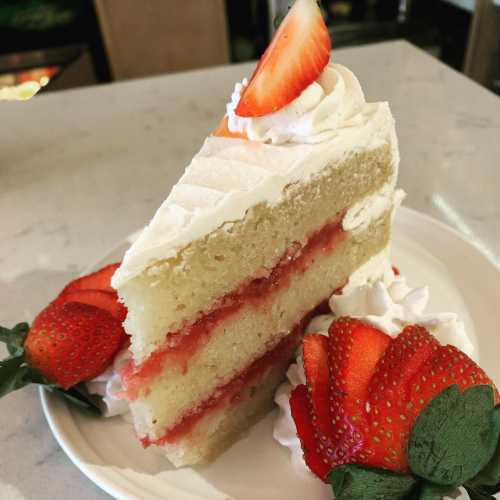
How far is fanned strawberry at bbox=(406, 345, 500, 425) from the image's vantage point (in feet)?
2.60

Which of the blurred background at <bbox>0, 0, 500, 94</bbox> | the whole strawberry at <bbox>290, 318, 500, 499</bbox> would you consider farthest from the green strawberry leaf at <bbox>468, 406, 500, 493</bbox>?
the blurred background at <bbox>0, 0, 500, 94</bbox>

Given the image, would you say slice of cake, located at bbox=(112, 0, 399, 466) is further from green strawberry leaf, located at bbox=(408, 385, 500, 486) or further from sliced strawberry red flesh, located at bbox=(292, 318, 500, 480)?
green strawberry leaf, located at bbox=(408, 385, 500, 486)

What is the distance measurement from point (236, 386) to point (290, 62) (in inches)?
23.9

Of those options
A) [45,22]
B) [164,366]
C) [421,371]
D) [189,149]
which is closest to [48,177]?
[189,149]

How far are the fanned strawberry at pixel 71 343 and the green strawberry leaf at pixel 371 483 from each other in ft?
1.59

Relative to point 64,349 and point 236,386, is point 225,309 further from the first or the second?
point 64,349

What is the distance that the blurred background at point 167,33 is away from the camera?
335cm

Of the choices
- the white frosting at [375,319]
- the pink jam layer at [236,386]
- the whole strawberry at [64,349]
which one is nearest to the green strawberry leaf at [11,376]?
the whole strawberry at [64,349]

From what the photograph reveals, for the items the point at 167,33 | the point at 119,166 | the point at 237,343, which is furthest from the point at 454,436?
the point at 167,33

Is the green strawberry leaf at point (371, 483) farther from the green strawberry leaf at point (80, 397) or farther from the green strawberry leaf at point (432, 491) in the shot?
the green strawberry leaf at point (80, 397)

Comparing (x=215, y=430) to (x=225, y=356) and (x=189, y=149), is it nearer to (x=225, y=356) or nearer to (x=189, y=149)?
(x=225, y=356)

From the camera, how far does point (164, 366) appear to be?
3.02 ft

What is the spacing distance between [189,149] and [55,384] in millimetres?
1239

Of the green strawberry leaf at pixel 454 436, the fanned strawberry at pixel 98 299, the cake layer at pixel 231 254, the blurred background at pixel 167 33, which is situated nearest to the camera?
the green strawberry leaf at pixel 454 436
